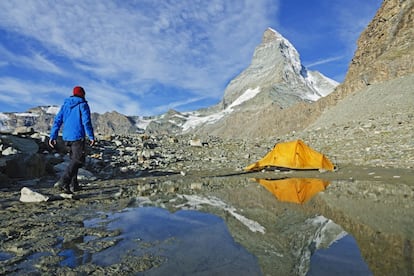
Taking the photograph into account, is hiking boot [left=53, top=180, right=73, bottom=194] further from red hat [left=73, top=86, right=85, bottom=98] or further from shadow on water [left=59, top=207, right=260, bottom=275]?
shadow on water [left=59, top=207, right=260, bottom=275]

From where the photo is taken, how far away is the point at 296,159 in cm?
1247

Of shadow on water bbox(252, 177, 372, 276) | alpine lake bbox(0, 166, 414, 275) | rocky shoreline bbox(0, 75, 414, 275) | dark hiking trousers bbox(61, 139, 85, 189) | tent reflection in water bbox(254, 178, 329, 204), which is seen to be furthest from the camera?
dark hiking trousers bbox(61, 139, 85, 189)

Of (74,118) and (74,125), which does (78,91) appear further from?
(74,125)

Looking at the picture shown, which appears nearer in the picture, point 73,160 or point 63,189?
point 73,160

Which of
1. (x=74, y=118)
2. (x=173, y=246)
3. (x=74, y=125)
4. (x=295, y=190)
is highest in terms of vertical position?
(x=74, y=118)

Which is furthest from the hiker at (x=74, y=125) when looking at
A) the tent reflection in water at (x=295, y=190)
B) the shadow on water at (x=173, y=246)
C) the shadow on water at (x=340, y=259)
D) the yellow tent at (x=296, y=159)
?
the yellow tent at (x=296, y=159)

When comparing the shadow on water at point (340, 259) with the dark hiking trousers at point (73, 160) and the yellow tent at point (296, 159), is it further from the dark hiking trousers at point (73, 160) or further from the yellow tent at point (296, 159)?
the yellow tent at point (296, 159)

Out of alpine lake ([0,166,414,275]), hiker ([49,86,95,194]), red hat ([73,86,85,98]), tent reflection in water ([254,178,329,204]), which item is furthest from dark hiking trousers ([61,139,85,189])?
tent reflection in water ([254,178,329,204])

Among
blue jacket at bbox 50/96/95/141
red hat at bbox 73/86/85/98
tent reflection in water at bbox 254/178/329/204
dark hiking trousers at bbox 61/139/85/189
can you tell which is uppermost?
red hat at bbox 73/86/85/98

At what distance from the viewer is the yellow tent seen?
12.0 metres

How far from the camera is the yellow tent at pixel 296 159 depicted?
39.5ft

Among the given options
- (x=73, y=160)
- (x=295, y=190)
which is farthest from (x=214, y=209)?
(x=73, y=160)

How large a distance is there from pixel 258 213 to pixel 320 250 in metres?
1.97

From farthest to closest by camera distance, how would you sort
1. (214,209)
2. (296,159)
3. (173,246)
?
(296,159), (214,209), (173,246)
